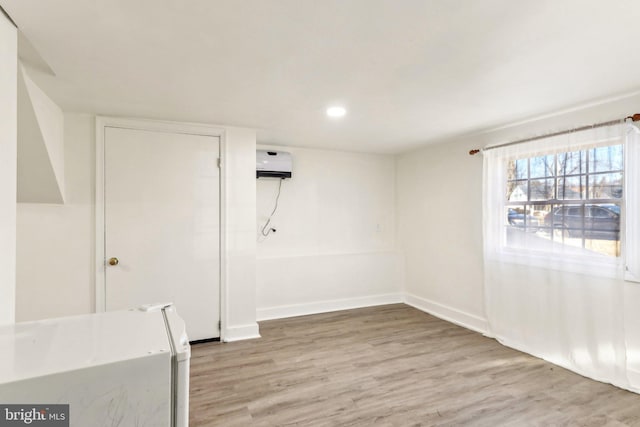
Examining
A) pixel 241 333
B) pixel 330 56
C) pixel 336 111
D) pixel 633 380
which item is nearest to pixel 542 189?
pixel 633 380

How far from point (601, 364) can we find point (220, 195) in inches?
142

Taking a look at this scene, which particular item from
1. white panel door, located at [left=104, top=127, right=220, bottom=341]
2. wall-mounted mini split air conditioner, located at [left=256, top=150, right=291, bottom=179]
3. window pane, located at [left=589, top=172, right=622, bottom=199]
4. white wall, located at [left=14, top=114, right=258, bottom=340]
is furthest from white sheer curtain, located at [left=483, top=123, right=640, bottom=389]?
white wall, located at [left=14, top=114, right=258, bottom=340]

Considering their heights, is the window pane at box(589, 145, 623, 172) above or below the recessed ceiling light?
below

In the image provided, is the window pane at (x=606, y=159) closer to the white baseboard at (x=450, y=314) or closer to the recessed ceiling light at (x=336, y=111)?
the white baseboard at (x=450, y=314)

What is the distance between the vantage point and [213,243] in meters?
3.24

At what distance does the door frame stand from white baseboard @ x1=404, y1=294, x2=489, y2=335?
2.61 metres

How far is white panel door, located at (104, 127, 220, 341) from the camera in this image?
2.89 meters

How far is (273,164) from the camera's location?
12.7 feet

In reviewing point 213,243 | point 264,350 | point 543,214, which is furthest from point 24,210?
point 543,214

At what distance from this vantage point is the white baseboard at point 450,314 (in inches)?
137

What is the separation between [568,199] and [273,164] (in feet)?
9.84

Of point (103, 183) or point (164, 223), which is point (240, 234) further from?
point (103, 183)

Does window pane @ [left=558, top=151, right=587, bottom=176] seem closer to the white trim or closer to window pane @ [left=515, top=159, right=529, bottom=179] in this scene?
window pane @ [left=515, top=159, right=529, bottom=179]

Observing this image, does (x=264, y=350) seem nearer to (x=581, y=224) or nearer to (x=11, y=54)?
(x=11, y=54)
